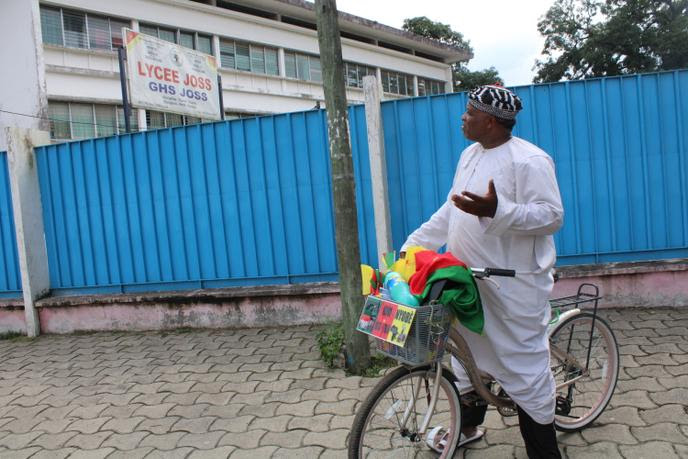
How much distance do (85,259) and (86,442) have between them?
125 inches

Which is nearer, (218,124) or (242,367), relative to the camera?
(242,367)

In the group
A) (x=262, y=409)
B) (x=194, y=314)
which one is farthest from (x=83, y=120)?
(x=262, y=409)

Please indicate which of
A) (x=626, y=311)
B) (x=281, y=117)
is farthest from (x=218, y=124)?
(x=626, y=311)

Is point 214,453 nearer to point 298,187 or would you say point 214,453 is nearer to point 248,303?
point 248,303

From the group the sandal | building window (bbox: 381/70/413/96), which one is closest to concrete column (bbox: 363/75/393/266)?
the sandal

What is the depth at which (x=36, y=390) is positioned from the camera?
427 centimetres

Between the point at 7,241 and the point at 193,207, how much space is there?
239 cm

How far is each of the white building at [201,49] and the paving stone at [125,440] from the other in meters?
8.91

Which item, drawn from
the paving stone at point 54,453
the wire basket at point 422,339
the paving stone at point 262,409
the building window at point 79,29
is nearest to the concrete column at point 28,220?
the paving stone at point 54,453

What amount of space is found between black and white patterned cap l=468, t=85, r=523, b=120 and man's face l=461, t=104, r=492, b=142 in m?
0.02

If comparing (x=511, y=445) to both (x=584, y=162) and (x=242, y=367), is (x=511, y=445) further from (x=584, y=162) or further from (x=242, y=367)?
(x=584, y=162)

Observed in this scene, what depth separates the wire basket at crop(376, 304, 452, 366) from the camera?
2000mm

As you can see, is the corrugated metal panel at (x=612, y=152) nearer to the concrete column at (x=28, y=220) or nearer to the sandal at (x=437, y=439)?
the sandal at (x=437, y=439)

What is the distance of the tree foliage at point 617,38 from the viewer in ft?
88.8
